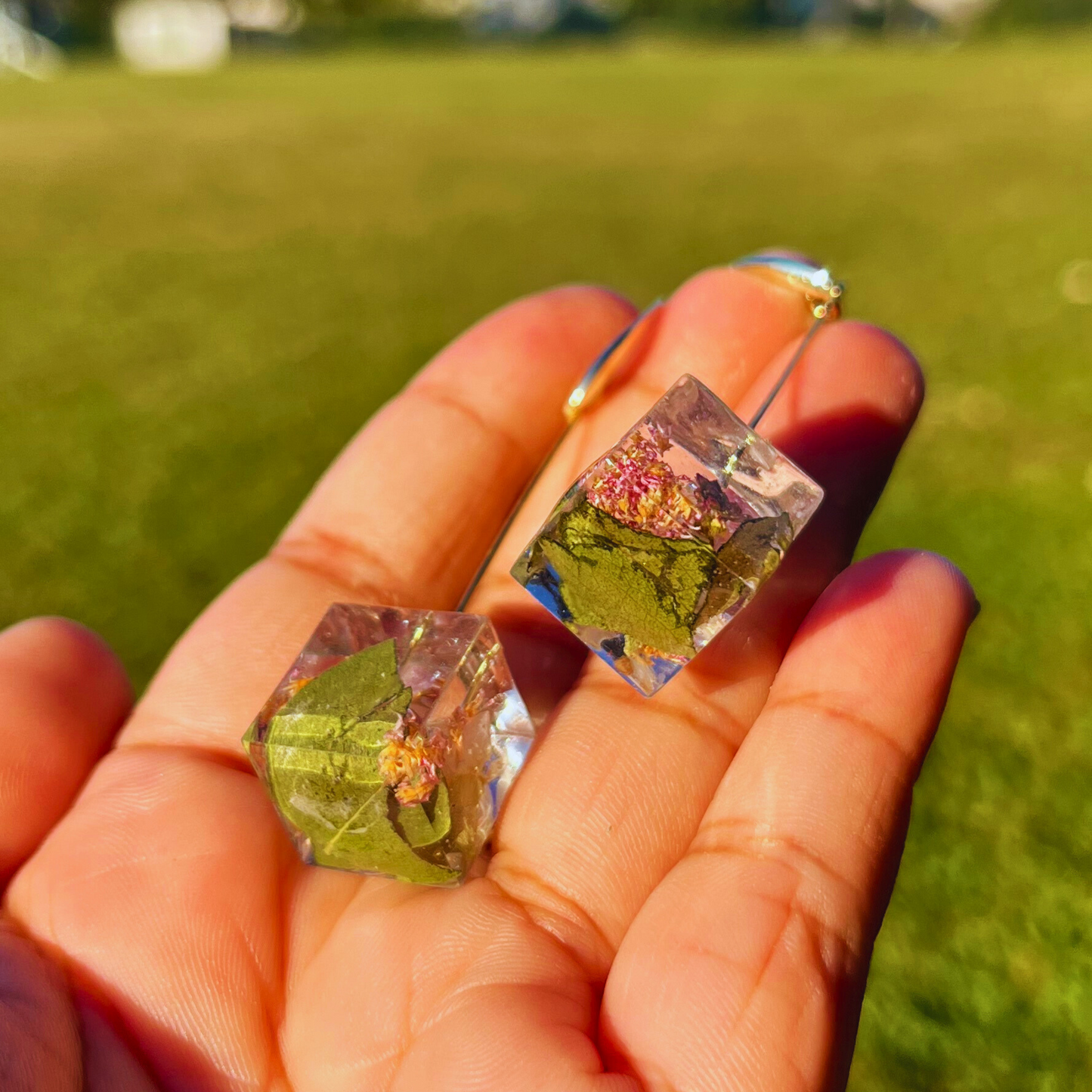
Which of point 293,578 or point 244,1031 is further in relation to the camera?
point 293,578

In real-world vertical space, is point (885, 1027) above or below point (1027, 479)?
below

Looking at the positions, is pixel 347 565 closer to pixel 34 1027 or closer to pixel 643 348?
pixel 643 348

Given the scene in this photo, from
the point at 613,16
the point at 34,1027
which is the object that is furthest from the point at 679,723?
the point at 613,16

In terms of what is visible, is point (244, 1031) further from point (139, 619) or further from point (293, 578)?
point (139, 619)

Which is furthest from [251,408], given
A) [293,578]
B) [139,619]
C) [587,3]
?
[587,3]

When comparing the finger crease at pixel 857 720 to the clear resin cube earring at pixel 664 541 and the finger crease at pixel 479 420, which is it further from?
the finger crease at pixel 479 420

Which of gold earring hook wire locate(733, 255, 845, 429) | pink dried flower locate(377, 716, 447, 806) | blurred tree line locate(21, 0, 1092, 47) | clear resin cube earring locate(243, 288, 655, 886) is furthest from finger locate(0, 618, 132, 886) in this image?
blurred tree line locate(21, 0, 1092, 47)

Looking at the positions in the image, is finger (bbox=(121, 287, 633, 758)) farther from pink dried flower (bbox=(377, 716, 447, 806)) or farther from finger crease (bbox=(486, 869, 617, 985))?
finger crease (bbox=(486, 869, 617, 985))
